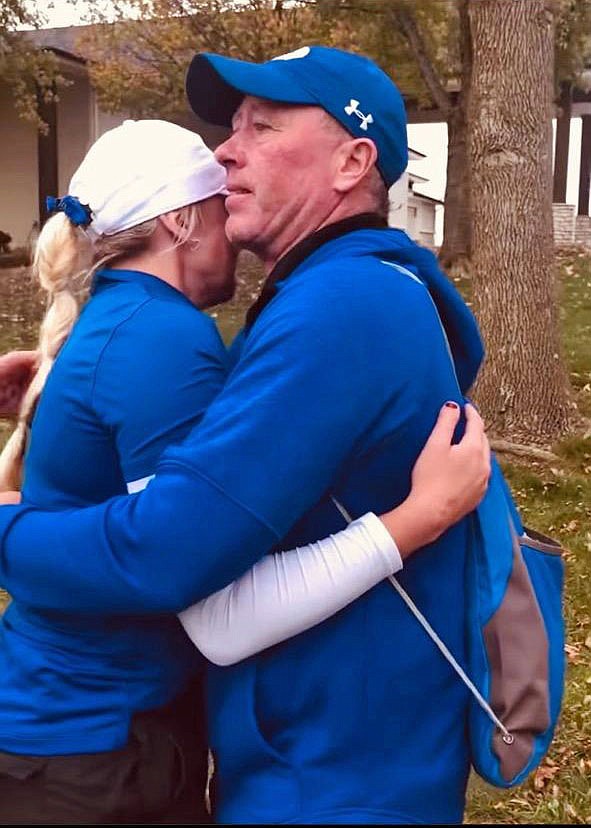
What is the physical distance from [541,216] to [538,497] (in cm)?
240

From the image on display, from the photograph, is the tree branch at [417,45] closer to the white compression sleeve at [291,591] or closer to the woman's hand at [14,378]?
the woman's hand at [14,378]

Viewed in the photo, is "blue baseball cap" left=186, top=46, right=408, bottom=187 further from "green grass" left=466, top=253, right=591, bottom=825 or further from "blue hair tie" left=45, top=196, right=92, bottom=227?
"green grass" left=466, top=253, right=591, bottom=825

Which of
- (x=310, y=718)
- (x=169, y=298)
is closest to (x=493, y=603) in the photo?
(x=310, y=718)

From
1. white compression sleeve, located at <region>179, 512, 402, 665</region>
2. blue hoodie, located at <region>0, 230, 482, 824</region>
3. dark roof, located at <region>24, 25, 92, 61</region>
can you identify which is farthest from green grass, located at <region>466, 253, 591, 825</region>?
dark roof, located at <region>24, 25, 92, 61</region>

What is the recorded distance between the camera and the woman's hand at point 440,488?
168cm

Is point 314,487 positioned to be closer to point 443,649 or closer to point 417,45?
point 443,649

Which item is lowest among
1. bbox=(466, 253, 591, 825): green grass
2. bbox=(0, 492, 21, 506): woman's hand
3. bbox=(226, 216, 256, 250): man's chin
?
bbox=(466, 253, 591, 825): green grass

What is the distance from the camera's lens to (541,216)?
828 cm

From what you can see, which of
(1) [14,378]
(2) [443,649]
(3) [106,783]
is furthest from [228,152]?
(3) [106,783]

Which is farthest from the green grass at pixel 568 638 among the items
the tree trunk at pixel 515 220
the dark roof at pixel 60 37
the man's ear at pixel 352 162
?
the dark roof at pixel 60 37

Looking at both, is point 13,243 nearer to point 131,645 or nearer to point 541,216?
point 541,216

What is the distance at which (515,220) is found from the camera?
26.9ft

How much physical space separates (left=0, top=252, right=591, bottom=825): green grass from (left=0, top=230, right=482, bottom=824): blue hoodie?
2.33 m

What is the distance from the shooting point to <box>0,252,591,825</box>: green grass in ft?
13.1
